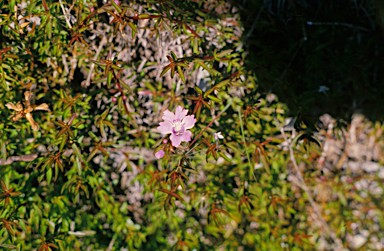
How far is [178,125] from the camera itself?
1130mm

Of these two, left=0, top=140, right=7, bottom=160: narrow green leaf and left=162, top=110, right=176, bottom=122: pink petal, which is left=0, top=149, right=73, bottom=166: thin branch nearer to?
left=0, top=140, right=7, bottom=160: narrow green leaf

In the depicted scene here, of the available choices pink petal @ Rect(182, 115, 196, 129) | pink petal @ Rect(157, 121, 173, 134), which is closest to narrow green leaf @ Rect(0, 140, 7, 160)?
pink petal @ Rect(157, 121, 173, 134)

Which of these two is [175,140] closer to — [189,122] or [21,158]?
[189,122]

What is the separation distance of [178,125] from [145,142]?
64 centimetres

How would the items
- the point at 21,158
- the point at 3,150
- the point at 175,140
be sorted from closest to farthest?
the point at 175,140, the point at 3,150, the point at 21,158

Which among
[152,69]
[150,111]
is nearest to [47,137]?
[150,111]

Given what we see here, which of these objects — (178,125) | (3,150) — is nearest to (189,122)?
(178,125)

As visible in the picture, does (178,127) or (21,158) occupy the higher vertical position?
(178,127)

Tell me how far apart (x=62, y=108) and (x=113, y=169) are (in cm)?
73

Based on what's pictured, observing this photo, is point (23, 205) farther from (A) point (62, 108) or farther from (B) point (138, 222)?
(B) point (138, 222)

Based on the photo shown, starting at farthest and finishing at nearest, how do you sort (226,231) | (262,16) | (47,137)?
(226,231), (262,16), (47,137)

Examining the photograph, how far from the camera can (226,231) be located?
197 centimetres

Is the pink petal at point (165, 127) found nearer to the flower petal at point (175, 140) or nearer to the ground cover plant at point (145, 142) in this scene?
the flower petal at point (175, 140)

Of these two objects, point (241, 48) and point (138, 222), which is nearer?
point (241, 48)
